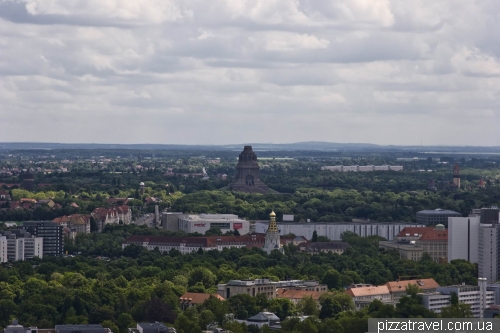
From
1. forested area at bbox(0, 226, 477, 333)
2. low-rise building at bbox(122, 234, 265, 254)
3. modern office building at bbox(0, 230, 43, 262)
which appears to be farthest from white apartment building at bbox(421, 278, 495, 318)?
modern office building at bbox(0, 230, 43, 262)

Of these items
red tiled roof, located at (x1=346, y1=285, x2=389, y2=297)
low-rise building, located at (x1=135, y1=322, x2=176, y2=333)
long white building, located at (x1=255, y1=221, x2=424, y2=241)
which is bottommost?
long white building, located at (x1=255, y1=221, x2=424, y2=241)

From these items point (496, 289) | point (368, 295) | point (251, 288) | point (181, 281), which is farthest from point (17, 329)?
point (496, 289)

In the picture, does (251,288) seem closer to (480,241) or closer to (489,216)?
(480,241)

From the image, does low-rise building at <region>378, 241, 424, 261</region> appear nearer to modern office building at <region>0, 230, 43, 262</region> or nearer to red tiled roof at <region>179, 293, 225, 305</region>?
modern office building at <region>0, 230, 43, 262</region>

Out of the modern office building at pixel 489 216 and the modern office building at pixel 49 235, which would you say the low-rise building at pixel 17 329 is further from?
the modern office building at pixel 49 235

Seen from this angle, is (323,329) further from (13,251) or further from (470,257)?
(13,251)

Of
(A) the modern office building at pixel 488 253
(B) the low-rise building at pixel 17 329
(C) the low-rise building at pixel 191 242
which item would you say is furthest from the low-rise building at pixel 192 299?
(C) the low-rise building at pixel 191 242
